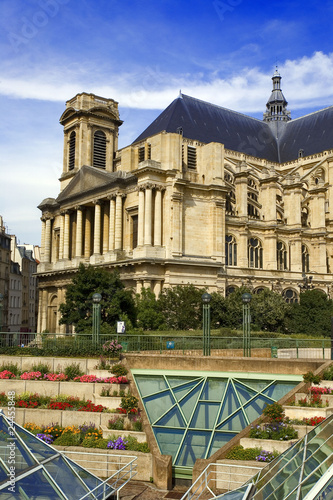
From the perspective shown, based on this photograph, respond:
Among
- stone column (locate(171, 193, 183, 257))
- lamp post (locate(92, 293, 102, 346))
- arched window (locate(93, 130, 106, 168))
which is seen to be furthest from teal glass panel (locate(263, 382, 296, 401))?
arched window (locate(93, 130, 106, 168))

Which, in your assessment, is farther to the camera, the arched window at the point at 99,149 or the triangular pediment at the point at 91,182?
the arched window at the point at 99,149

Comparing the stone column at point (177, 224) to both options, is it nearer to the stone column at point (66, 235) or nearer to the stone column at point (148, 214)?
the stone column at point (148, 214)

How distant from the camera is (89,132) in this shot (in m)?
57.3

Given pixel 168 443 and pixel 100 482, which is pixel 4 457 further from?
pixel 168 443

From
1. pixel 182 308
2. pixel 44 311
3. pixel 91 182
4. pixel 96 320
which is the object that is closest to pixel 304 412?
pixel 96 320

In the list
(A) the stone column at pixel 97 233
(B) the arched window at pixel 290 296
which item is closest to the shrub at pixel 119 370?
→ (A) the stone column at pixel 97 233

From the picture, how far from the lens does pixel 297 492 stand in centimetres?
780

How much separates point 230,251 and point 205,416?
31316mm

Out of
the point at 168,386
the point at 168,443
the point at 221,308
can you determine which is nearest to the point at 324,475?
the point at 168,443

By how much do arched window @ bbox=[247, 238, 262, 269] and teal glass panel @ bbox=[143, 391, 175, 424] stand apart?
31.8 m

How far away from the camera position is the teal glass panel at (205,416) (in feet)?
61.1

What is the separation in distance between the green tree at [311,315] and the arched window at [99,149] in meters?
26.1

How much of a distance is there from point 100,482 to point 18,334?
1613 centimetres

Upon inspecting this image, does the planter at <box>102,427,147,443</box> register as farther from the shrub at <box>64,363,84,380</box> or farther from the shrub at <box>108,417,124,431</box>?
the shrub at <box>64,363,84,380</box>
